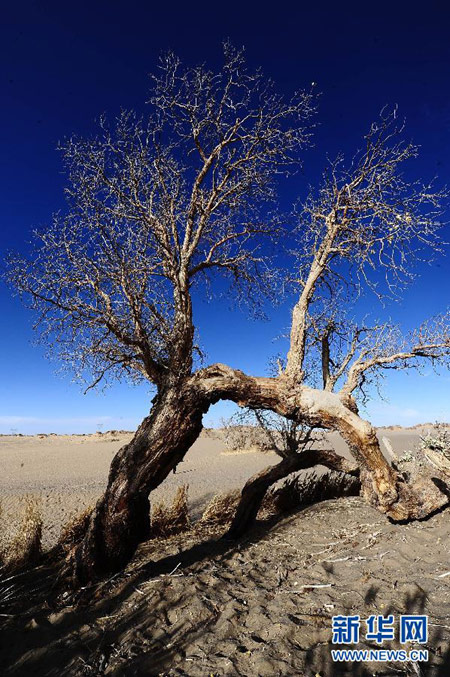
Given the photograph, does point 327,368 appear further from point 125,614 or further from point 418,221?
point 125,614

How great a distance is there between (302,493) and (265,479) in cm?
229

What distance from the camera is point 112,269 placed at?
248 inches

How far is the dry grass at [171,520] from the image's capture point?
7.97 m

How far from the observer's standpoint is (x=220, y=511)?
8852 mm

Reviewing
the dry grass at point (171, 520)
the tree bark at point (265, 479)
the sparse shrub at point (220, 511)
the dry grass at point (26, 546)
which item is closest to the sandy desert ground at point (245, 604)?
the tree bark at point (265, 479)

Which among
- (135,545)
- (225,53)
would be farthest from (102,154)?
(135,545)

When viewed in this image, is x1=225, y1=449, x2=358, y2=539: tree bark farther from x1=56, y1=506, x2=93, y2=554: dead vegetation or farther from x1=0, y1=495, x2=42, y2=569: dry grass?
x1=0, y1=495, x2=42, y2=569: dry grass

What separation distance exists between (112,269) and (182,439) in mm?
2566

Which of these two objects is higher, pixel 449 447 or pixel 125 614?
pixel 449 447

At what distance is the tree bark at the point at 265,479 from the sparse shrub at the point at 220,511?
1596 millimetres

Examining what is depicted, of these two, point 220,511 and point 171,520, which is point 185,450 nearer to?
point 171,520

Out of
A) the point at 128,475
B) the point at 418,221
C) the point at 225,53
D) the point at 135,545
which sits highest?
the point at 225,53

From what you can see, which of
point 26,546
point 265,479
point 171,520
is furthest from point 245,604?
point 26,546

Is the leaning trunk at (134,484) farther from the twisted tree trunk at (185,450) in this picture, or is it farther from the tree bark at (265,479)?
the tree bark at (265,479)
